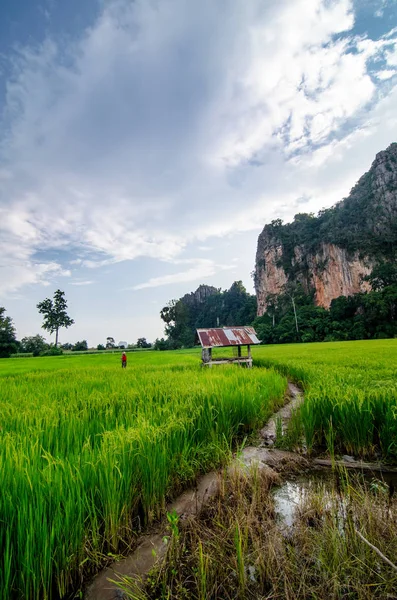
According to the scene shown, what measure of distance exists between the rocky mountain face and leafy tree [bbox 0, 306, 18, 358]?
58.9 meters

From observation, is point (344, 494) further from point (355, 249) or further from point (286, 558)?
point (355, 249)

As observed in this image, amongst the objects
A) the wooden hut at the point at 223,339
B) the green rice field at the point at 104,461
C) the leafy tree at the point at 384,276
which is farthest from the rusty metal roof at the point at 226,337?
the leafy tree at the point at 384,276

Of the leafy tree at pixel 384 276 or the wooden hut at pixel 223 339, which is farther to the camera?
the leafy tree at pixel 384 276

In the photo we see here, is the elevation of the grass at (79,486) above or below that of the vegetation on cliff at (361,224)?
below

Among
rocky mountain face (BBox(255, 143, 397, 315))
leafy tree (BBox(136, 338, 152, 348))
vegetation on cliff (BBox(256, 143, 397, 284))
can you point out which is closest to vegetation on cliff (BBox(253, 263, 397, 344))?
rocky mountain face (BBox(255, 143, 397, 315))

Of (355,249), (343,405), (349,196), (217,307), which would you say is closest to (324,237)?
(355,249)

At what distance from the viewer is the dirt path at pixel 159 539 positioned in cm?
176

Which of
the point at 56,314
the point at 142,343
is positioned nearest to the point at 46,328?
the point at 56,314

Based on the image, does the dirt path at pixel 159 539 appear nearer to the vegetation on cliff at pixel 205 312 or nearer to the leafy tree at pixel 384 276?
the leafy tree at pixel 384 276

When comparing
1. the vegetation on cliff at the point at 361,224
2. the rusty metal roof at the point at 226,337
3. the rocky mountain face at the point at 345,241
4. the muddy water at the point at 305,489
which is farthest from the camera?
the rocky mountain face at the point at 345,241

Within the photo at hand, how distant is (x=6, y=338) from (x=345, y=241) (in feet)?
230

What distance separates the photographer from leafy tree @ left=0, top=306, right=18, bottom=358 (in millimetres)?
46594

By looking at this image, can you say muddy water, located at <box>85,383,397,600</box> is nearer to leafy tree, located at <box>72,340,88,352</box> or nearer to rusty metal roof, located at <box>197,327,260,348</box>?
rusty metal roof, located at <box>197,327,260,348</box>

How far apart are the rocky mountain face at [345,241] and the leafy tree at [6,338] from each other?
193 ft
